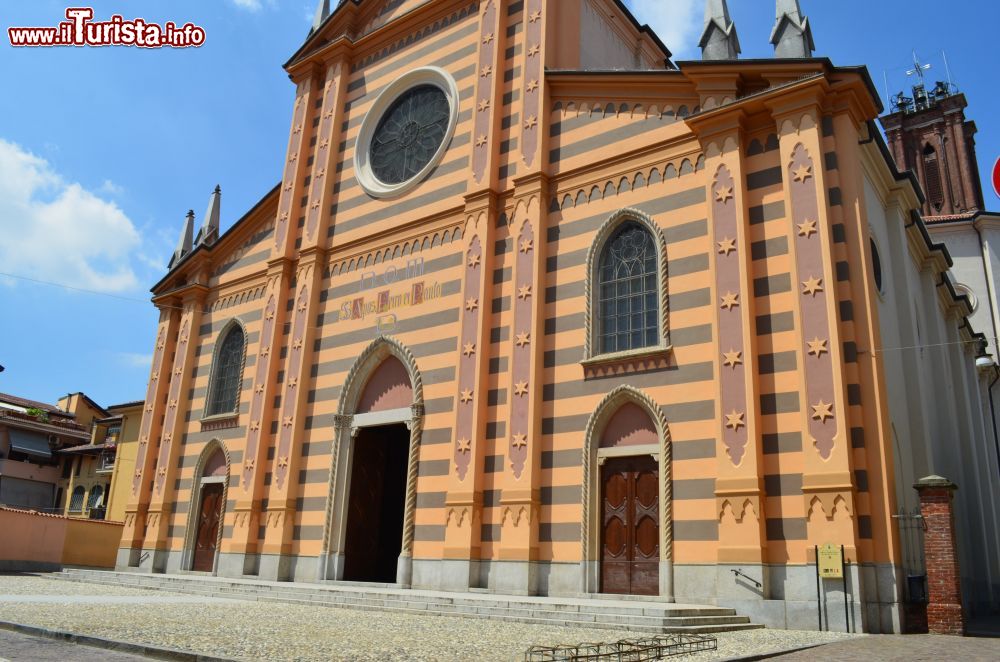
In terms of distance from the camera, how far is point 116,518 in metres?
34.2

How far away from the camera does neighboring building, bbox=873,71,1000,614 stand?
16.7 metres

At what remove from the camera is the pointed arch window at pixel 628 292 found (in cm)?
1655

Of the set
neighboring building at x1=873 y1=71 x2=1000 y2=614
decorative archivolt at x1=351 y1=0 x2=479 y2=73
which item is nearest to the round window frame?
decorative archivolt at x1=351 y1=0 x2=479 y2=73

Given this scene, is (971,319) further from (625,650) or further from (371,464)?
(625,650)

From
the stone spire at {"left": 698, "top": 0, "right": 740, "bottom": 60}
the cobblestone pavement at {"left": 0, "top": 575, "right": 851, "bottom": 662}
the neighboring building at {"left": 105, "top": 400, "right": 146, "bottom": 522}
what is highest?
the stone spire at {"left": 698, "top": 0, "right": 740, "bottom": 60}

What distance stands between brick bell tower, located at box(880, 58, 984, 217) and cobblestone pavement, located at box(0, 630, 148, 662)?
1677 inches

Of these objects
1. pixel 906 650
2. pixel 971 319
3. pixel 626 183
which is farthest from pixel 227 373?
pixel 971 319

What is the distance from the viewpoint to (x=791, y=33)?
16266 millimetres

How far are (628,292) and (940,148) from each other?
1349 inches

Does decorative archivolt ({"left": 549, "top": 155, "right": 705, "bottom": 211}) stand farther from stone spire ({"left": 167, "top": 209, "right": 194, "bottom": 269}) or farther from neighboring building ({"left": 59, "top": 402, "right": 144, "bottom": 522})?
neighboring building ({"left": 59, "top": 402, "right": 144, "bottom": 522})

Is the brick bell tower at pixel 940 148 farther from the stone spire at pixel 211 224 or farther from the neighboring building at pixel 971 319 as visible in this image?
the stone spire at pixel 211 224

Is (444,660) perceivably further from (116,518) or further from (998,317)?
(998,317)

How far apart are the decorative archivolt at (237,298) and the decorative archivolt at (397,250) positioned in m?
3.45

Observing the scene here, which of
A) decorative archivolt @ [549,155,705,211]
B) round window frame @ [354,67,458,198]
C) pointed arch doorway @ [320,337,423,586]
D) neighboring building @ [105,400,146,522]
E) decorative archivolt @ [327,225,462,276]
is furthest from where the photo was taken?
neighboring building @ [105,400,146,522]
